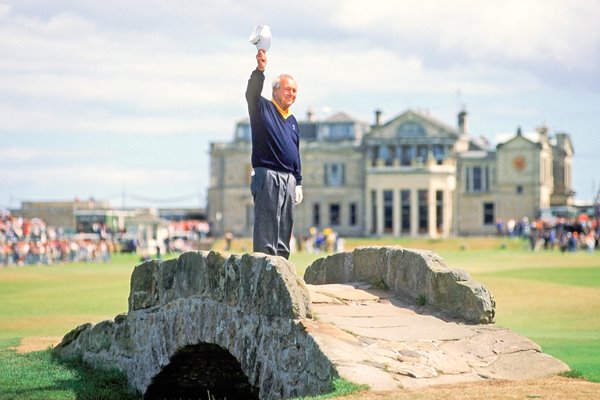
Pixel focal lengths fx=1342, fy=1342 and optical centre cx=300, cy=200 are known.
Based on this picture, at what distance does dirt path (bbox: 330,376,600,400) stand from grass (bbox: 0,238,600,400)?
103 centimetres

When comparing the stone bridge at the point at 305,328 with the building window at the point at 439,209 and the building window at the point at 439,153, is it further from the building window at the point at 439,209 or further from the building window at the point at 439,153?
the building window at the point at 439,153

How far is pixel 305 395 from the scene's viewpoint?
1252cm

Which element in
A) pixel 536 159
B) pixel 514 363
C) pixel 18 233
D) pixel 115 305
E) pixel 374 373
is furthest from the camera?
pixel 536 159

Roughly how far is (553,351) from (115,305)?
14838 mm

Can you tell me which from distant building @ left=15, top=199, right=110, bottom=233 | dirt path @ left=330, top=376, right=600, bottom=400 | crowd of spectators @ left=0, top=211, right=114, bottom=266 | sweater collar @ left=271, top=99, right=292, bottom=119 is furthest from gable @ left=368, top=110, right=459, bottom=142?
dirt path @ left=330, top=376, right=600, bottom=400

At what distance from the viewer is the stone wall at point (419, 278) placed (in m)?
14.2

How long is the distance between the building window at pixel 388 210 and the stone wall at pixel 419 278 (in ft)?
323

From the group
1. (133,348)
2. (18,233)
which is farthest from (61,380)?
(18,233)

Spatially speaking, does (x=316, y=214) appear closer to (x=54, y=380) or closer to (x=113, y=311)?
(x=113, y=311)

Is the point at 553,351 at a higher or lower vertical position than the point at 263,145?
lower

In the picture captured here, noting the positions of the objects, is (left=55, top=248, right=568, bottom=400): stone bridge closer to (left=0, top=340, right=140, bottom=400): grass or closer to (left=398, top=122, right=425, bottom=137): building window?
(left=0, top=340, right=140, bottom=400): grass

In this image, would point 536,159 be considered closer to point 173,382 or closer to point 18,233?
point 18,233

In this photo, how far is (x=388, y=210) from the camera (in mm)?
115812

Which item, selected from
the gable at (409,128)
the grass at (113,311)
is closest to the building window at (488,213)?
the gable at (409,128)
